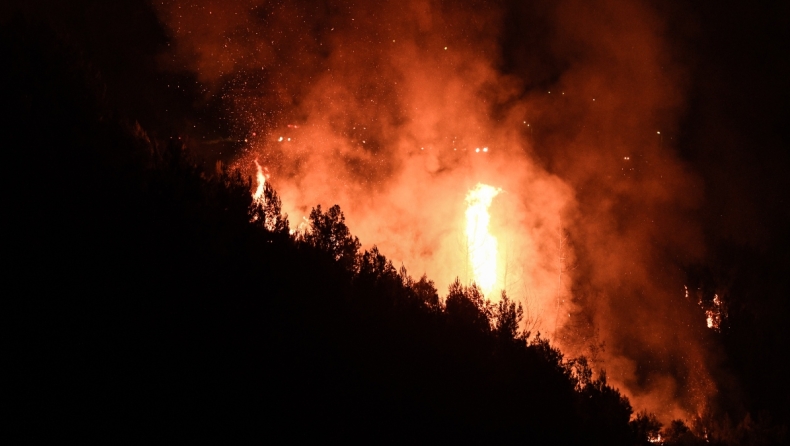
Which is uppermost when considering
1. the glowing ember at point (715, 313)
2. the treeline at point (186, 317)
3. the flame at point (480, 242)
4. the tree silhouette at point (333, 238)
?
the glowing ember at point (715, 313)

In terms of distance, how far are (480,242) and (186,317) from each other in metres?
14.0

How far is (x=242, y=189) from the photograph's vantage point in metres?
6.46

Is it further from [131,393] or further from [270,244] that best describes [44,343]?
[270,244]

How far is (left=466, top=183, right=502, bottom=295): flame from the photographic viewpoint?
17578mm

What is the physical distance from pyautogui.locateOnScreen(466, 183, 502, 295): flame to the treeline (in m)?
10.1

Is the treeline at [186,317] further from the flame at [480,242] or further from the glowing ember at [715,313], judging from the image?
the glowing ember at [715,313]

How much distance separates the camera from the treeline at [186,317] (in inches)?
148

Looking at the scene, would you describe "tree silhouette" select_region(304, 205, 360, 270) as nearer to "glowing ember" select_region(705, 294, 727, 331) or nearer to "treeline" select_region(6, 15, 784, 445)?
"treeline" select_region(6, 15, 784, 445)

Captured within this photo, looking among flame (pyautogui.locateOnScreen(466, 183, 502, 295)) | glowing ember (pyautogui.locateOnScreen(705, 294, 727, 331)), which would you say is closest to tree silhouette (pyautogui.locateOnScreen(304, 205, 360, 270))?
flame (pyautogui.locateOnScreen(466, 183, 502, 295))

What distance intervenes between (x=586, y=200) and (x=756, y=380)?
1062 cm

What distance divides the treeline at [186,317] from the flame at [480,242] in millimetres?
10111

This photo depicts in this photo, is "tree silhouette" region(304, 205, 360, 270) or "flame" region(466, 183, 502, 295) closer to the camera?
"tree silhouette" region(304, 205, 360, 270)

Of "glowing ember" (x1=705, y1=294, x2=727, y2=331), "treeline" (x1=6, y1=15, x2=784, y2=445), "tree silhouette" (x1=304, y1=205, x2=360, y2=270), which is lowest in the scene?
Answer: "treeline" (x1=6, y1=15, x2=784, y2=445)

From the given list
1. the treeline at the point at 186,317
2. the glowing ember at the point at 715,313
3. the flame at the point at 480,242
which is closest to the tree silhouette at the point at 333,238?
the treeline at the point at 186,317
